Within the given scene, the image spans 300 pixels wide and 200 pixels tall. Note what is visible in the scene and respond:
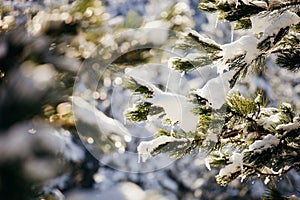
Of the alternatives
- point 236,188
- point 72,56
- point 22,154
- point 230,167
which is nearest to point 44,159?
point 22,154

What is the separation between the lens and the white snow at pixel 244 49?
198cm

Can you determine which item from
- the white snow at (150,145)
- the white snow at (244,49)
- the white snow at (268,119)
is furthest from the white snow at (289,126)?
the white snow at (150,145)

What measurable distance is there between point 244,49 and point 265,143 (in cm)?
48

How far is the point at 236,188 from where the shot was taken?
26.8 feet

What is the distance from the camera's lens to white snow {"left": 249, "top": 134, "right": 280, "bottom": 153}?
186cm

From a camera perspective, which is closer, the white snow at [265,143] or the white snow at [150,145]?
the white snow at [265,143]

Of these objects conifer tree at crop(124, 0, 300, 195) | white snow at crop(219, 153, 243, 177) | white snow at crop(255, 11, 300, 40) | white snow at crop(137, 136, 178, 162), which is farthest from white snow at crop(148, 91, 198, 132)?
white snow at crop(255, 11, 300, 40)

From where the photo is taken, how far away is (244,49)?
1988mm

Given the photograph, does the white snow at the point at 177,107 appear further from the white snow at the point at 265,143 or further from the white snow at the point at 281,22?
the white snow at the point at 281,22

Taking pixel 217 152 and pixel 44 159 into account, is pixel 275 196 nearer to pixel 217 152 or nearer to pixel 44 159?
pixel 217 152

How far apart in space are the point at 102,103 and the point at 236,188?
157 inches

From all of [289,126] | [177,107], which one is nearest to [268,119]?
[289,126]

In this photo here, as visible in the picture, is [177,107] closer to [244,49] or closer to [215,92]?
[215,92]

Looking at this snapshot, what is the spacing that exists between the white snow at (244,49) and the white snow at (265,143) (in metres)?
0.40
